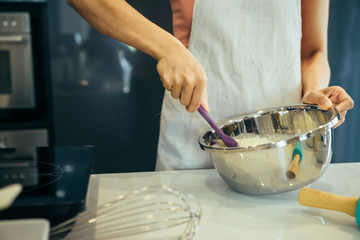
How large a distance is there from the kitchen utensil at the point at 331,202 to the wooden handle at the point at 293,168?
36 mm

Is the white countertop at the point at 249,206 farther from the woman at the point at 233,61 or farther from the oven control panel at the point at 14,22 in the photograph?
the oven control panel at the point at 14,22

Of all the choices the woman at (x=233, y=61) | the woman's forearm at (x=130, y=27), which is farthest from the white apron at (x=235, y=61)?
the woman's forearm at (x=130, y=27)

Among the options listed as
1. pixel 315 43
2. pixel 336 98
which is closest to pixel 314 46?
pixel 315 43

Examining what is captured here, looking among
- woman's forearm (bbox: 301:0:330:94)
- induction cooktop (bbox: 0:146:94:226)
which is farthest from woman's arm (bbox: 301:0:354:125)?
induction cooktop (bbox: 0:146:94:226)

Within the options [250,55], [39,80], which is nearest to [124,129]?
[39,80]

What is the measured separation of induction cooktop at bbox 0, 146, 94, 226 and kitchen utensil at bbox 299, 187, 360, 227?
337 mm

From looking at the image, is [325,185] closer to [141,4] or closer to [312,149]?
[312,149]

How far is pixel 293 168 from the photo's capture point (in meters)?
0.62

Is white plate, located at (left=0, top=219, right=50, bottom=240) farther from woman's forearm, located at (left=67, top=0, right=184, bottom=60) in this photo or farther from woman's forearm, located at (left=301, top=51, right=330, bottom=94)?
woman's forearm, located at (left=301, top=51, right=330, bottom=94)

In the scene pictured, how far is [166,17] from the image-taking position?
5.62 ft

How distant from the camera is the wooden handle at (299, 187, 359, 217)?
1.82 feet

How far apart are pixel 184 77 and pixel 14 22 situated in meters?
1.28

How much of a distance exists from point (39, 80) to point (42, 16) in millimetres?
286

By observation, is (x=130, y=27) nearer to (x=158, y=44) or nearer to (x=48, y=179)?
(x=158, y=44)
